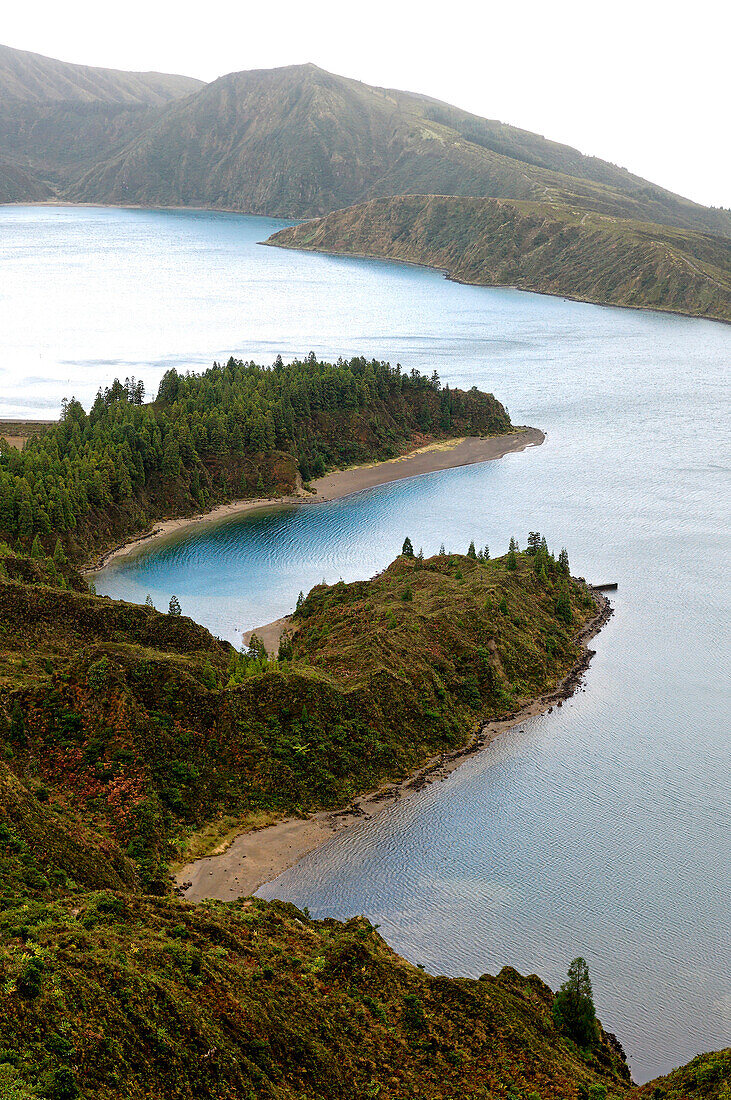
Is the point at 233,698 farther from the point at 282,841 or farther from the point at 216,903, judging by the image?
the point at 216,903

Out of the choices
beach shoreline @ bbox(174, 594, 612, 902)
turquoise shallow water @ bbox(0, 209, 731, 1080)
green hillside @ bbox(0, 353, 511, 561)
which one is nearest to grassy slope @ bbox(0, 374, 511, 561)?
green hillside @ bbox(0, 353, 511, 561)

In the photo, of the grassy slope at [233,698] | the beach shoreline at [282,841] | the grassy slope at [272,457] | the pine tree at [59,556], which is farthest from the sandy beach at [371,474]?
the beach shoreline at [282,841]

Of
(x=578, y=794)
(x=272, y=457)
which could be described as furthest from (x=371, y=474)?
(x=578, y=794)

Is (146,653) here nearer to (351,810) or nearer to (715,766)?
(351,810)

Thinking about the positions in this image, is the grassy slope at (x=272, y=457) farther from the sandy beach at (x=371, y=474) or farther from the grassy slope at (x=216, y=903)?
the grassy slope at (x=216, y=903)

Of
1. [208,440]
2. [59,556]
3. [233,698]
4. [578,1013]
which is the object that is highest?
[208,440]

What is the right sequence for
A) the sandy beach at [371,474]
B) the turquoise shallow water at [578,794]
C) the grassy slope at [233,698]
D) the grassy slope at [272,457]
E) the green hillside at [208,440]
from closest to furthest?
the turquoise shallow water at [578,794]
the grassy slope at [233,698]
the green hillside at [208,440]
the grassy slope at [272,457]
the sandy beach at [371,474]
